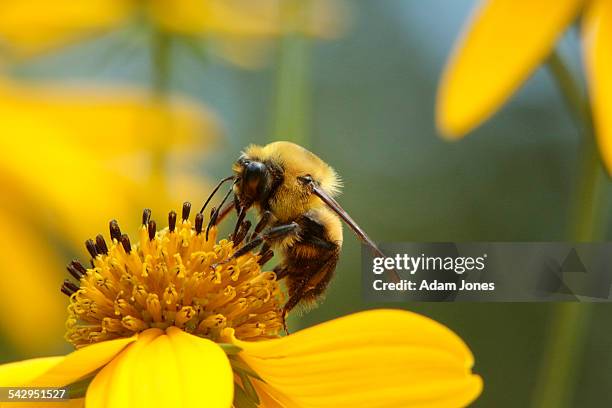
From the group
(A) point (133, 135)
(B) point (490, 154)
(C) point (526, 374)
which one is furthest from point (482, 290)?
(A) point (133, 135)

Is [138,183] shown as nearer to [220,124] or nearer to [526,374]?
[220,124]

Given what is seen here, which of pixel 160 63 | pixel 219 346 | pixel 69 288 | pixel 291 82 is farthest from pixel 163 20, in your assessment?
pixel 219 346

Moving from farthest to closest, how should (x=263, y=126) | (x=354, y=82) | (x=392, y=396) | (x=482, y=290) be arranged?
(x=354, y=82)
(x=263, y=126)
(x=482, y=290)
(x=392, y=396)

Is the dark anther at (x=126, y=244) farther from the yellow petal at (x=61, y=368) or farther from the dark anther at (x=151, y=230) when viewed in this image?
the yellow petal at (x=61, y=368)

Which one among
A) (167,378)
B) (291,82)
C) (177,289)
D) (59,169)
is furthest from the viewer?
(59,169)

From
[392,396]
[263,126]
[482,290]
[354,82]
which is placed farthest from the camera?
[354,82]

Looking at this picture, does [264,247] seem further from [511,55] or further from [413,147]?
[413,147]
